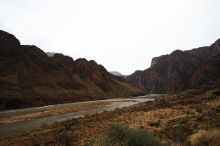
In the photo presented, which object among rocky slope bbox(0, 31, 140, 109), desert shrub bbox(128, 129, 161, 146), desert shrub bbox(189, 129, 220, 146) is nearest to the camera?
desert shrub bbox(128, 129, 161, 146)

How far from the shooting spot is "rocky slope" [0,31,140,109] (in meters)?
64.8

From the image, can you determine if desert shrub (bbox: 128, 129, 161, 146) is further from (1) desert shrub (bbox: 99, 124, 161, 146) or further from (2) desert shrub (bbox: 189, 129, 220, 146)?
(2) desert shrub (bbox: 189, 129, 220, 146)

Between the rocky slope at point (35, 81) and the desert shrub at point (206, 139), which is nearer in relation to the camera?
the desert shrub at point (206, 139)

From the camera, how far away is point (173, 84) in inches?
6698

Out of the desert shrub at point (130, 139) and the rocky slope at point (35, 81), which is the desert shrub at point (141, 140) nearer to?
the desert shrub at point (130, 139)

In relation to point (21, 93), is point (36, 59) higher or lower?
higher

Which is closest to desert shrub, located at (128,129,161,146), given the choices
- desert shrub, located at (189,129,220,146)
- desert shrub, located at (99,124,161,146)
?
desert shrub, located at (99,124,161,146)

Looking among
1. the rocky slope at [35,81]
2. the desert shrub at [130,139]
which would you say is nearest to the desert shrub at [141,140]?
the desert shrub at [130,139]

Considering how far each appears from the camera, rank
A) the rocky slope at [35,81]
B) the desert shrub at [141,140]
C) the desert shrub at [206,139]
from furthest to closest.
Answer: the rocky slope at [35,81] < the desert shrub at [206,139] < the desert shrub at [141,140]

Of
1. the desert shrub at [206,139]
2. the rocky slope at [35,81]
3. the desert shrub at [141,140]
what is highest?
the rocky slope at [35,81]

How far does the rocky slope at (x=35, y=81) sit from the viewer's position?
2549 inches

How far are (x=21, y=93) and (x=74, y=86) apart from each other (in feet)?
103

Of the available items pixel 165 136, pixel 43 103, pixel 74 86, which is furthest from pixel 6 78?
pixel 165 136

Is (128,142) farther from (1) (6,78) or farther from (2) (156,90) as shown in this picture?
(2) (156,90)
